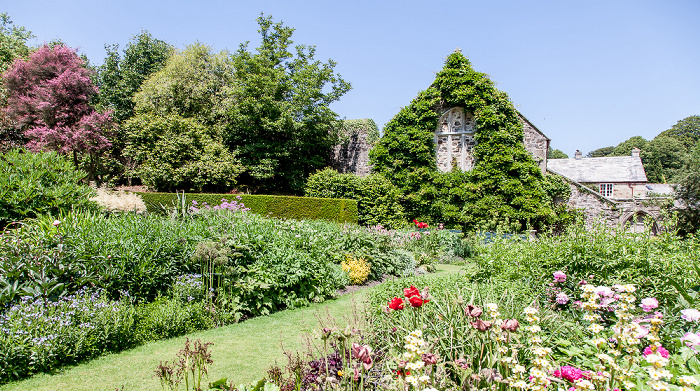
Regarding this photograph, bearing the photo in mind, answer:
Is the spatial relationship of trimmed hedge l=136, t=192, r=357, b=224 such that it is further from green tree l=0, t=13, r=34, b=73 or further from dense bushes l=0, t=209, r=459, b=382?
green tree l=0, t=13, r=34, b=73

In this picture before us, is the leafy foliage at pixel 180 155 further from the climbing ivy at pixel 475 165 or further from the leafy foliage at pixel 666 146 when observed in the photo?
the leafy foliage at pixel 666 146

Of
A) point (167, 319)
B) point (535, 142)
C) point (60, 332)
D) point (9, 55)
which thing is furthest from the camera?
point (9, 55)

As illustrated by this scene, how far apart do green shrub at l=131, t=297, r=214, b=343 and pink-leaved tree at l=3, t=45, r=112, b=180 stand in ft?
52.4

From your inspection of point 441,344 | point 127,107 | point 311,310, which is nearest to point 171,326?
point 311,310

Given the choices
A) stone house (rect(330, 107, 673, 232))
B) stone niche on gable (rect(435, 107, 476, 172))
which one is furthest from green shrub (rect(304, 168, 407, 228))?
stone niche on gable (rect(435, 107, 476, 172))

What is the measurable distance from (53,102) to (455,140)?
17.2 metres

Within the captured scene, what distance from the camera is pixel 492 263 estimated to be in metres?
4.61

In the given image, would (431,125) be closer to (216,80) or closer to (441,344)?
(216,80)

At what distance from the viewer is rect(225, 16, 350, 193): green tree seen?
16.3 m

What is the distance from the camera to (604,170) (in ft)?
95.2

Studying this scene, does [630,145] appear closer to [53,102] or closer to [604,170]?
[604,170]

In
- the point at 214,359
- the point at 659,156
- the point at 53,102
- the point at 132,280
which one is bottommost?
the point at 214,359

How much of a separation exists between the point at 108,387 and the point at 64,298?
1170 millimetres

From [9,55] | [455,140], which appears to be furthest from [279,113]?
[9,55]
